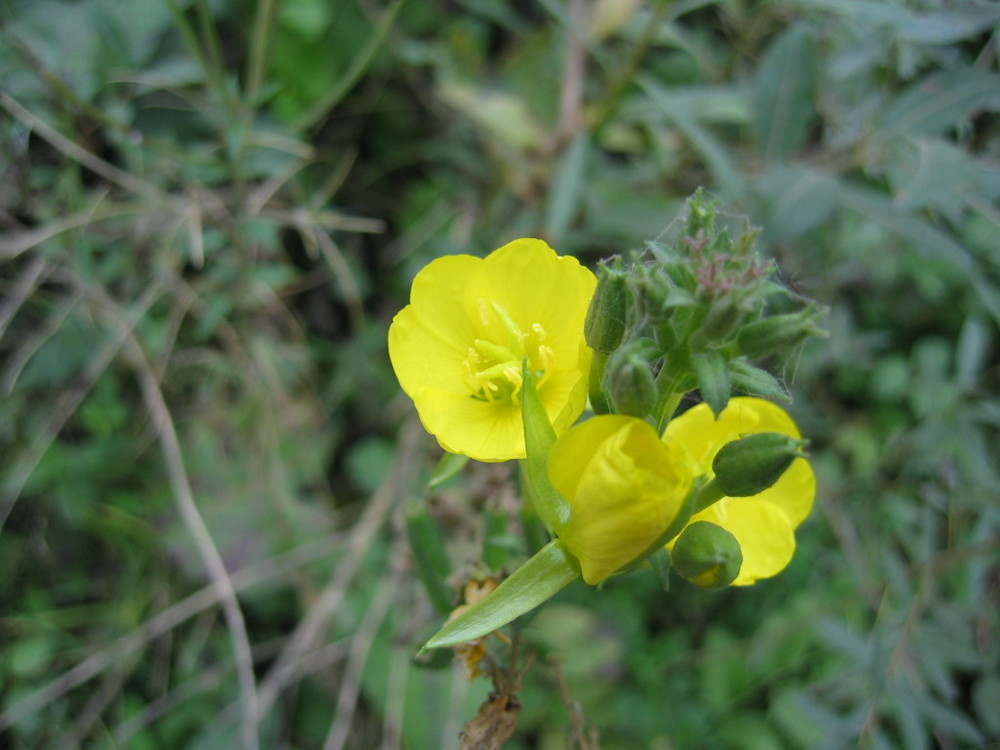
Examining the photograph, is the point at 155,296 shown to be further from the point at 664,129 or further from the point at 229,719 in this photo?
the point at 664,129

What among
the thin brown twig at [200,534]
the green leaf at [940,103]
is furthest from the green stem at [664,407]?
the thin brown twig at [200,534]

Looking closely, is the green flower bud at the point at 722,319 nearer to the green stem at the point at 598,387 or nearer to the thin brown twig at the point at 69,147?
the green stem at the point at 598,387

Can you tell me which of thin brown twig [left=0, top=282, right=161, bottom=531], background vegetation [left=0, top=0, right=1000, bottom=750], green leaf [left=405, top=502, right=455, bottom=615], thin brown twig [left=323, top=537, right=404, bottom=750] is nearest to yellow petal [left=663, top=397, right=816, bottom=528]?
green leaf [left=405, top=502, right=455, bottom=615]

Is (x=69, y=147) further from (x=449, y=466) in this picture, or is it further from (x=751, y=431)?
(x=751, y=431)

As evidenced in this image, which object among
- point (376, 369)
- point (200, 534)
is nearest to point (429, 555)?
point (200, 534)

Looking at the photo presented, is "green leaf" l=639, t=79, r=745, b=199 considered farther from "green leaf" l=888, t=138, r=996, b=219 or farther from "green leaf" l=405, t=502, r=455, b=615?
"green leaf" l=405, t=502, r=455, b=615

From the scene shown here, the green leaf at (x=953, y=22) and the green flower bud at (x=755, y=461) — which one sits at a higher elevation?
the green leaf at (x=953, y=22)
